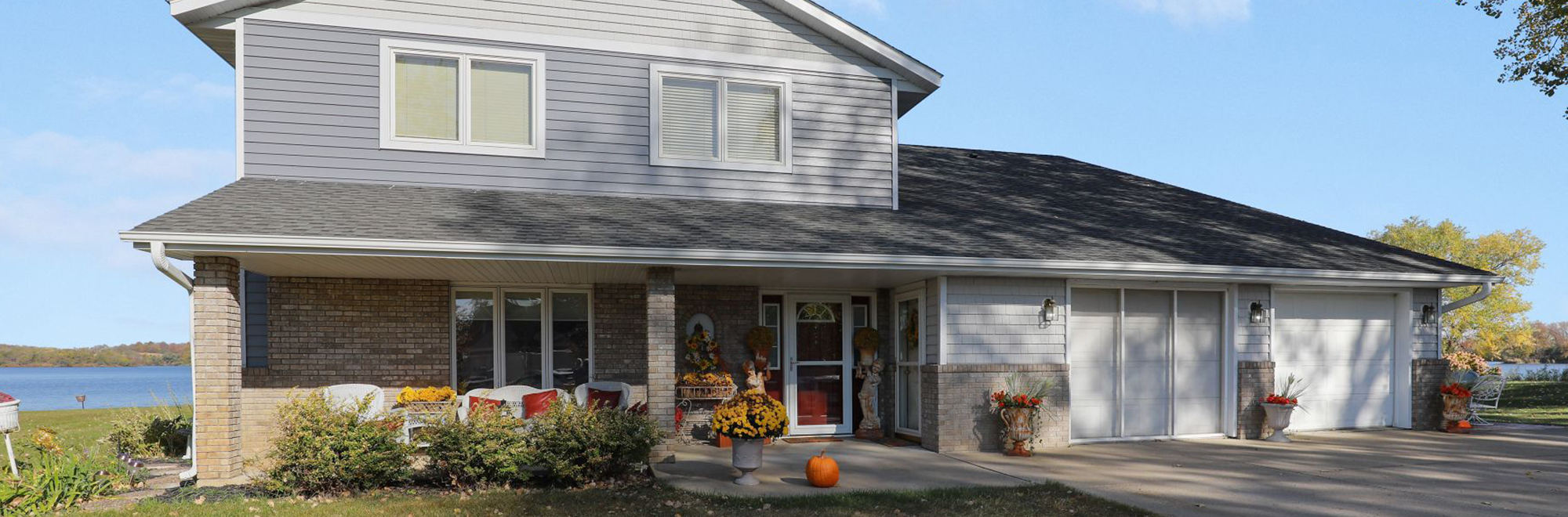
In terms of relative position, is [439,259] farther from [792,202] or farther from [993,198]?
[993,198]

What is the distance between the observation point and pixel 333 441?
785 cm

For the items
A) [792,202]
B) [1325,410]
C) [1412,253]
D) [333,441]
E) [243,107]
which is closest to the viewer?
[333,441]

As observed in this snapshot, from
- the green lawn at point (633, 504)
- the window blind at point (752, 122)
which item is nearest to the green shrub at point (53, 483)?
the green lawn at point (633, 504)

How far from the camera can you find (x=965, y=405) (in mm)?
10609

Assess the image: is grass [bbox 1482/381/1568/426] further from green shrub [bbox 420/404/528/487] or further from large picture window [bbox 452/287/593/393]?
A: green shrub [bbox 420/404/528/487]

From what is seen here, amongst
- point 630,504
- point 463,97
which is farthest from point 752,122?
point 630,504

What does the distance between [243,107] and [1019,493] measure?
832cm

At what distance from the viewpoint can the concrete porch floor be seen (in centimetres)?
774

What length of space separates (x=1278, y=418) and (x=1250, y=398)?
39cm

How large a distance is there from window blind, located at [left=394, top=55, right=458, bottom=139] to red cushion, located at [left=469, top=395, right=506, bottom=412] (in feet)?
9.18

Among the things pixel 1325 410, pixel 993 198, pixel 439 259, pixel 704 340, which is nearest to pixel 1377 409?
pixel 1325 410

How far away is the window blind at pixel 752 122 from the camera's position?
11.4 metres

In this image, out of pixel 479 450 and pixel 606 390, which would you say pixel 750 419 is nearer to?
pixel 479 450

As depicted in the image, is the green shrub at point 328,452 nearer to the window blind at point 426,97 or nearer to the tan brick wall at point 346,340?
the tan brick wall at point 346,340
